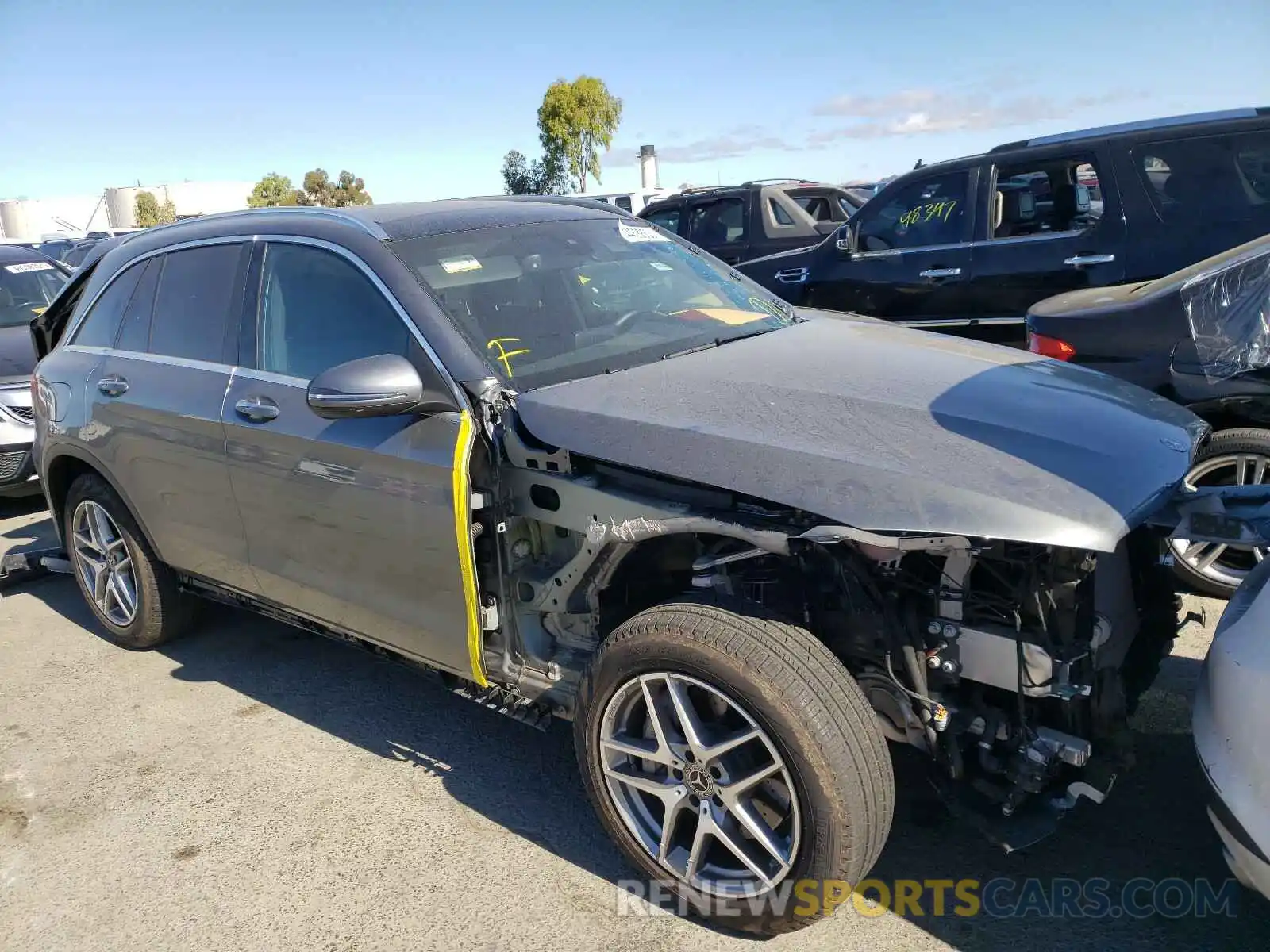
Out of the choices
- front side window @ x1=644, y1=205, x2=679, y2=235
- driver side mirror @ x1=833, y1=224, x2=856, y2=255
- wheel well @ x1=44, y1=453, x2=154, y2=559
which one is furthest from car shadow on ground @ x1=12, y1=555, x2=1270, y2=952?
front side window @ x1=644, y1=205, x2=679, y2=235

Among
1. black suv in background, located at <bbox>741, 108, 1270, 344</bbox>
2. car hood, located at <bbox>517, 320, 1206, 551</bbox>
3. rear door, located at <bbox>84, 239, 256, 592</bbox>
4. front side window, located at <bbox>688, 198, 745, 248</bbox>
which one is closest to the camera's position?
car hood, located at <bbox>517, 320, 1206, 551</bbox>

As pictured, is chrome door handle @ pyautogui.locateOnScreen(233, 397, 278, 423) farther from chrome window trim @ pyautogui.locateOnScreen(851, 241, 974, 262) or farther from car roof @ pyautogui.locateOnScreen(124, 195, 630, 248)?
chrome window trim @ pyautogui.locateOnScreen(851, 241, 974, 262)

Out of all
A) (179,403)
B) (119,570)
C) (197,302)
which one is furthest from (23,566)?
(197,302)

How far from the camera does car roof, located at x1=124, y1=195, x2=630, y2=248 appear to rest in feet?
11.5

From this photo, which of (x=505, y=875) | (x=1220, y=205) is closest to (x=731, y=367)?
(x=505, y=875)

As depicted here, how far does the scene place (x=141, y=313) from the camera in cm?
Result: 432

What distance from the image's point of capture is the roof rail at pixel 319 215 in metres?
3.46

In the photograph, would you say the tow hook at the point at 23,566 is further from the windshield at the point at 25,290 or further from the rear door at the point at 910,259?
the rear door at the point at 910,259

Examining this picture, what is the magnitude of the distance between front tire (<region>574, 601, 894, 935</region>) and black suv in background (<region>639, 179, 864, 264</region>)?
25.8ft

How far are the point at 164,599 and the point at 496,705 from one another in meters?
2.21

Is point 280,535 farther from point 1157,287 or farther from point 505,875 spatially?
point 1157,287

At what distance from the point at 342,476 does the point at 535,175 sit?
43.0 metres

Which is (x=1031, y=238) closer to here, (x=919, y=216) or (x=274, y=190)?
(x=919, y=216)

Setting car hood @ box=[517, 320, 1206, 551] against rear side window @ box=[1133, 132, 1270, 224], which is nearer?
car hood @ box=[517, 320, 1206, 551]
